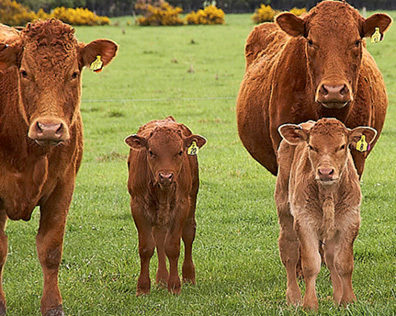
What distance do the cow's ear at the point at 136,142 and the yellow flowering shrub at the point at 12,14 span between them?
3691 cm

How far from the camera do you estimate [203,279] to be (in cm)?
707

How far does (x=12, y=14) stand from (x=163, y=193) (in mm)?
37796

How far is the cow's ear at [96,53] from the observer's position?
568cm

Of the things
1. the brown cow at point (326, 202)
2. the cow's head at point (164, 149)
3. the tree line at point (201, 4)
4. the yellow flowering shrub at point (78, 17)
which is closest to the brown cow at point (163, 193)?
the cow's head at point (164, 149)

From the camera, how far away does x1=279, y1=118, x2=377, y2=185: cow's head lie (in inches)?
210

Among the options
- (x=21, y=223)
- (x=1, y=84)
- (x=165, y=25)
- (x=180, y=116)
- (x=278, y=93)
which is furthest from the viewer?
(x=165, y=25)

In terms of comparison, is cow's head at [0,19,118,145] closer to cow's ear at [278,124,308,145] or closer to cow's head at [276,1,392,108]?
cow's ear at [278,124,308,145]

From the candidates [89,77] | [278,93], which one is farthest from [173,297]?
[89,77]

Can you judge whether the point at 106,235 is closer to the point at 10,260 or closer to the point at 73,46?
the point at 10,260

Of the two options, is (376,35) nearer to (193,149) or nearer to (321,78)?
(321,78)

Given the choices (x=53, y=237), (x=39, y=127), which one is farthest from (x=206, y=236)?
(x=39, y=127)

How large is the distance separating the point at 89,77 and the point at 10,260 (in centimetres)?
1782

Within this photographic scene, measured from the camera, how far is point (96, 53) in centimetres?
572

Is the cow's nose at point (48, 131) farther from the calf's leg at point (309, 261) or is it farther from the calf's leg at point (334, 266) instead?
the calf's leg at point (334, 266)
